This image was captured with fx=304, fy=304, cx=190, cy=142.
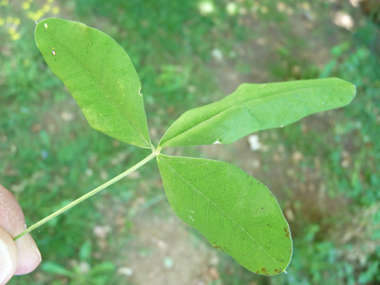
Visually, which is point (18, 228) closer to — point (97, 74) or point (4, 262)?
point (4, 262)

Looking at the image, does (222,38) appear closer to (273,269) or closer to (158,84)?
(158,84)

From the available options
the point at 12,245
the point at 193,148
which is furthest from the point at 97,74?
the point at 193,148

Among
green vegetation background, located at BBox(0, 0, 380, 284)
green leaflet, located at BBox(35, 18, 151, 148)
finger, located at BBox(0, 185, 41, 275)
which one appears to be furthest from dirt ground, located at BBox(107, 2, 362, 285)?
green leaflet, located at BBox(35, 18, 151, 148)

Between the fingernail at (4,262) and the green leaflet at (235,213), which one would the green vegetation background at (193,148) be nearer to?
the fingernail at (4,262)

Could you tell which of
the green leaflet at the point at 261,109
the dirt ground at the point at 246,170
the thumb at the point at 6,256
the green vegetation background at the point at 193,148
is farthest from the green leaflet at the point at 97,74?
the dirt ground at the point at 246,170

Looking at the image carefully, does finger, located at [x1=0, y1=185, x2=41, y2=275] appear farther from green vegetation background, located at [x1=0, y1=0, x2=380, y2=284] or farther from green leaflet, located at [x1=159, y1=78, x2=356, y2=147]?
green vegetation background, located at [x1=0, y1=0, x2=380, y2=284]

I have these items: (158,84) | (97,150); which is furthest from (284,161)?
(97,150)
